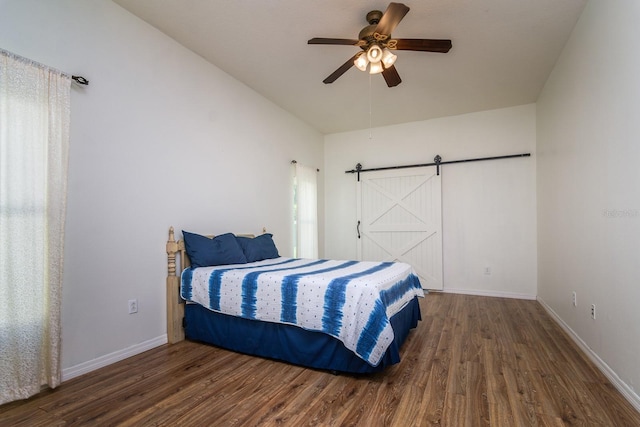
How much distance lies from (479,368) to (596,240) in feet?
4.19

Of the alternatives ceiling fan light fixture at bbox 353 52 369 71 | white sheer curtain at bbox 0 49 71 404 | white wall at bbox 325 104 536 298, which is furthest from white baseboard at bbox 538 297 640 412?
white sheer curtain at bbox 0 49 71 404

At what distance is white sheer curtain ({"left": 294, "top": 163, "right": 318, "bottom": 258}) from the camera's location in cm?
508

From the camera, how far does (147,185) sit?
9.31 feet

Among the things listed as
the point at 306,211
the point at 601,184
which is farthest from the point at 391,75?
the point at 306,211

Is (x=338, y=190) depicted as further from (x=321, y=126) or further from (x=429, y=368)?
(x=429, y=368)

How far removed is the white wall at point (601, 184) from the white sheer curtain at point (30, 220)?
11.5 ft

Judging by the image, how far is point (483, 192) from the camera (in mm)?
4949

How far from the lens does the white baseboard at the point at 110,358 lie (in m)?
2.26

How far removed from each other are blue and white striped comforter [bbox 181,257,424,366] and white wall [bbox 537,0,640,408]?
1.38m

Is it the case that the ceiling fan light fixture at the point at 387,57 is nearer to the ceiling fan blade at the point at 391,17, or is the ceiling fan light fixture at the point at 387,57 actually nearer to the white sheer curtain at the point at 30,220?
the ceiling fan blade at the point at 391,17

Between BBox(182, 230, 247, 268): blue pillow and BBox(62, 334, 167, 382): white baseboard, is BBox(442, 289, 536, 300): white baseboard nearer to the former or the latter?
BBox(182, 230, 247, 268): blue pillow

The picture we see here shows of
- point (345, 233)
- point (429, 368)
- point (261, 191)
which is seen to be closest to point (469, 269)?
point (345, 233)

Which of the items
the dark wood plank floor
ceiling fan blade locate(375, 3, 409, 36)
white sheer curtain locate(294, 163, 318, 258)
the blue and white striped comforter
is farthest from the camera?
white sheer curtain locate(294, 163, 318, 258)

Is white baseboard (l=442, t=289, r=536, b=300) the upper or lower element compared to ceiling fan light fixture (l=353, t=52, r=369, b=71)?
lower
